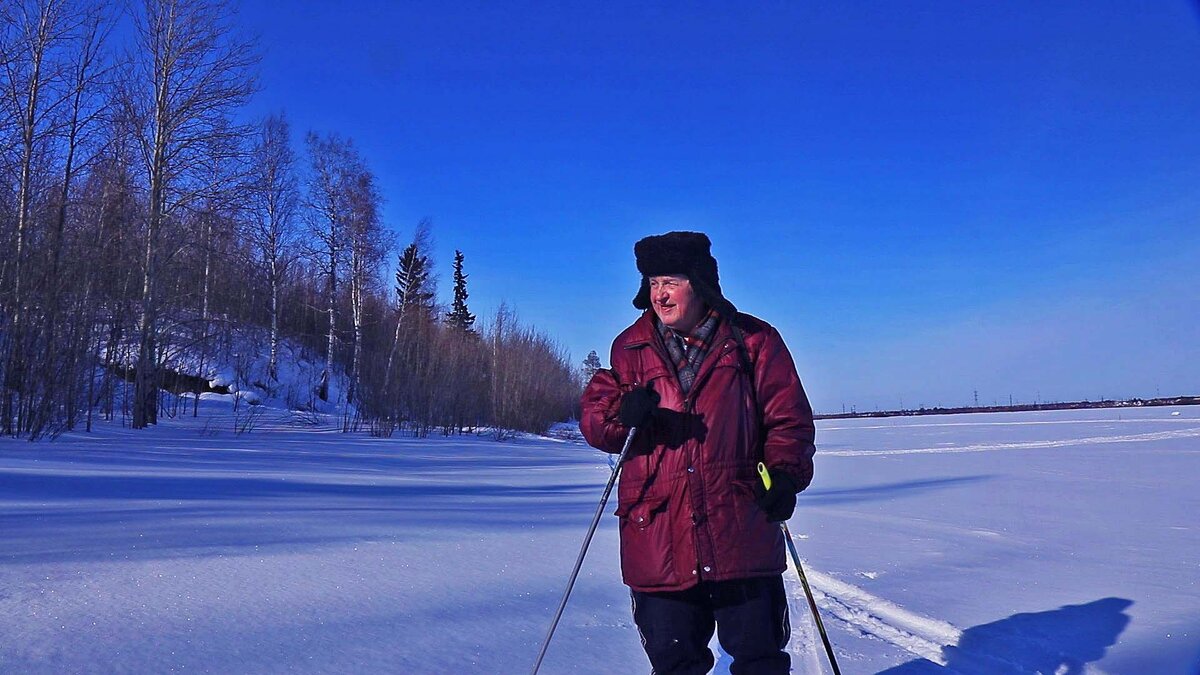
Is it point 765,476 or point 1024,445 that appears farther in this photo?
point 1024,445

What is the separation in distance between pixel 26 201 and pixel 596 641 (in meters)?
11.3

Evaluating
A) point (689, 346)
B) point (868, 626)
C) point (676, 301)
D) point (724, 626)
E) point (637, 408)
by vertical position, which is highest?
point (676, 301)

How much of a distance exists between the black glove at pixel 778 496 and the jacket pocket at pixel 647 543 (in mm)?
282

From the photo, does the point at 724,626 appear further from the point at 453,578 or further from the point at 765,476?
the point at 453,578

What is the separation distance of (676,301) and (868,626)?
2.09m

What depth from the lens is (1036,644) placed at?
10.7ft

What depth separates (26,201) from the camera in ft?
35.0

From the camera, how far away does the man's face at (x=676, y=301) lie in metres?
2.40

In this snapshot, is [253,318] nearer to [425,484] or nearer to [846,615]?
[425,484]

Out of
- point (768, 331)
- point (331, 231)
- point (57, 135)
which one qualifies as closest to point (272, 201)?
point (331, 231)

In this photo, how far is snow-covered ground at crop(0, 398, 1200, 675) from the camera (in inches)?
103

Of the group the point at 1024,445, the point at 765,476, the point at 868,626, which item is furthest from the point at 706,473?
the point at 1024,445

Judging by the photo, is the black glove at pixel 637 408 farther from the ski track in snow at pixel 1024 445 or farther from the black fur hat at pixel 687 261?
the ski track in snow at pixel 1024 445

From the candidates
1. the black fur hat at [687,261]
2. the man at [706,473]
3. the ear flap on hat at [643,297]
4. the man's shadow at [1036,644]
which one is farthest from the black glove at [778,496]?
the man's shadow at [1036,644]
